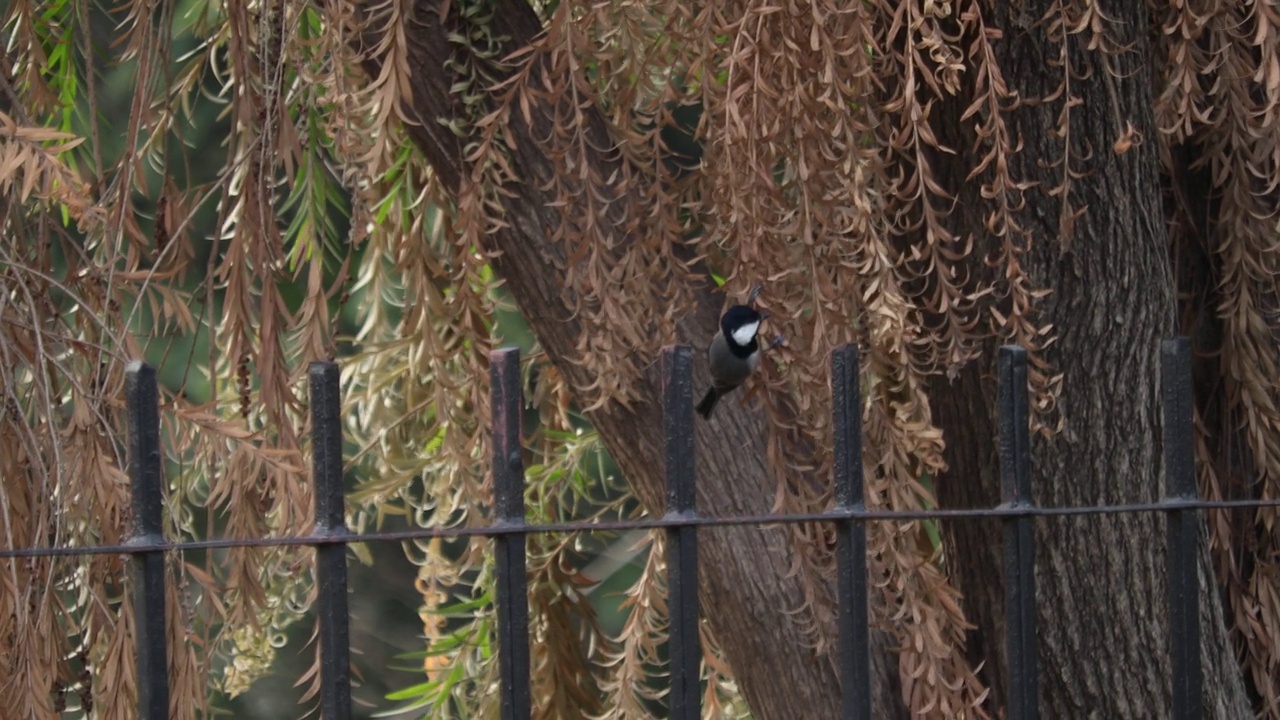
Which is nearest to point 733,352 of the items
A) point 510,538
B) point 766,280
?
point 766,280

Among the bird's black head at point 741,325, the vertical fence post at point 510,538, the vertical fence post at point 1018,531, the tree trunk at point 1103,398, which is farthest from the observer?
the tree trunk at point 1103,398

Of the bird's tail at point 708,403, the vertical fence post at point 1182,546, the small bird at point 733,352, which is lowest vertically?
the vertical fence post at point 1182,546

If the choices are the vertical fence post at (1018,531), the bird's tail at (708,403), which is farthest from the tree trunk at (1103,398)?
the vertical fence post at (1018,531)

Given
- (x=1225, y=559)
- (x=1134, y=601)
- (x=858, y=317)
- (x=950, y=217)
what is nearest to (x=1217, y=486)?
(x=1225, y=559)

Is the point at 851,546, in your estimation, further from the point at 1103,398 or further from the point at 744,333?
the point at 1103,398

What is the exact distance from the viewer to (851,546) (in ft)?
5.25

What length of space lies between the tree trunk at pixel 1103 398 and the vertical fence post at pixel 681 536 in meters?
1.08

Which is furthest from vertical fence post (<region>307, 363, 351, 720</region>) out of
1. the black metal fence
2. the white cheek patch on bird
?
the white cheek patch on bird

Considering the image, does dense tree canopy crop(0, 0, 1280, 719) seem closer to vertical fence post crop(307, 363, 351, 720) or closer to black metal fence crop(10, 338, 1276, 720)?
black metal fence crop(10, 338, 1276, 720)

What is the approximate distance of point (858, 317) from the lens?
2205mm

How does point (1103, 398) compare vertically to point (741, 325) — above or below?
below

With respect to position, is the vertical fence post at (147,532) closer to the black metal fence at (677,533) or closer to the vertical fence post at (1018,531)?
the black metal fence at (677,533)

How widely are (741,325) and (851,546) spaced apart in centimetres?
73

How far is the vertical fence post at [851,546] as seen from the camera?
5.23ft
